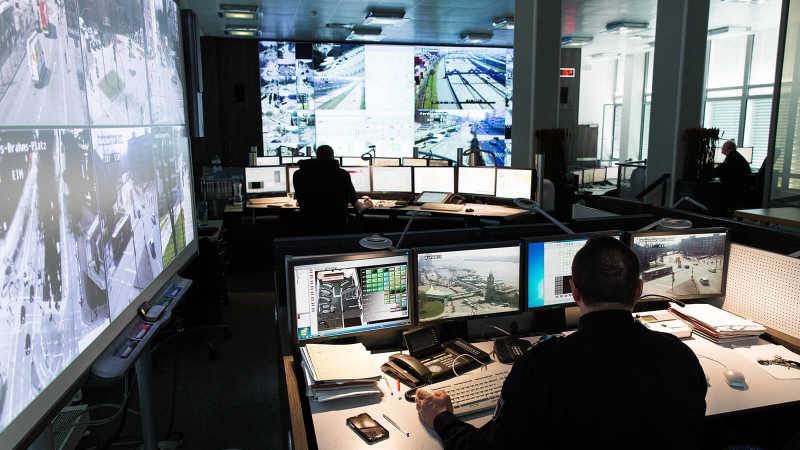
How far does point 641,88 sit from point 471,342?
540 inches

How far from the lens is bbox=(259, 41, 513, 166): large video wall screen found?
34.8 ft

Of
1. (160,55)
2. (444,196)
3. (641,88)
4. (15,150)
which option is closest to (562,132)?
(444,196)

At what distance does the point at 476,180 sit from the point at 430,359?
13.0ft

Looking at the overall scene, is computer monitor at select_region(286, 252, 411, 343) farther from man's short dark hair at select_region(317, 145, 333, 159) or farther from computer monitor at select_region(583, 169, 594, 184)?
computer monitor at select_region(583, 169, 594, 184)

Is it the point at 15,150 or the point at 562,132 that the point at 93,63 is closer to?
the point at 15,150

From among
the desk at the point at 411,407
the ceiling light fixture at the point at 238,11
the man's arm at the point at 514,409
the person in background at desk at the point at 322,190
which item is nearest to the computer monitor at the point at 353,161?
the ceiling light fixture at the point at 238,11

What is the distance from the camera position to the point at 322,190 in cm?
473

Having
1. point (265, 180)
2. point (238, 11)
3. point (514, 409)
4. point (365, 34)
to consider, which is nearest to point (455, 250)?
point (514, 409)

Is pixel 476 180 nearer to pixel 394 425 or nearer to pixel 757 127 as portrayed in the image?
pixel 394 425

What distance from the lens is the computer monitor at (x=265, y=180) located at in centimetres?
643

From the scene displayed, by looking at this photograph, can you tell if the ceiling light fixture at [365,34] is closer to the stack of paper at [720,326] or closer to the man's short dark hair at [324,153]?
the man's short dark hair at [324,153]

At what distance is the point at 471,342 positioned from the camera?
235cm

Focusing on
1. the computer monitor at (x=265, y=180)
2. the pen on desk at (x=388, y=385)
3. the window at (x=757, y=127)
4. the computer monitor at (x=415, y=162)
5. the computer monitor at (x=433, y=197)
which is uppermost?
the window at (x=757, y=127)

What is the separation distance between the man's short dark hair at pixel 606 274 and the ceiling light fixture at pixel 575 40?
32.5ft
